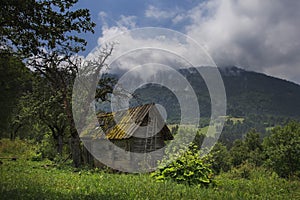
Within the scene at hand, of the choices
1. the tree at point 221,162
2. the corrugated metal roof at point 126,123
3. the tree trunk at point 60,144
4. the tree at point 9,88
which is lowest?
the tree at point 221,162

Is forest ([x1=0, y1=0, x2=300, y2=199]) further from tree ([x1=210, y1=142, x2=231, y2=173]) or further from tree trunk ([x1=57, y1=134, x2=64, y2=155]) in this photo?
tree ([x1=210, y1=142, x2=231, y2=173])

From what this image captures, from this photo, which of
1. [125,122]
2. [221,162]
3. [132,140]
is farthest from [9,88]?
[221,162]

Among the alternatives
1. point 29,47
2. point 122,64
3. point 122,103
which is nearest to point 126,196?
point 29,47

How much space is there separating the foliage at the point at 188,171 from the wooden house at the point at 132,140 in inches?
361

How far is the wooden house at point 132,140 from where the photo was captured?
24.5m

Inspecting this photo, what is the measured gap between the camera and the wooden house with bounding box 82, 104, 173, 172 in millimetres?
24547

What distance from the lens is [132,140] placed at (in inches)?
973

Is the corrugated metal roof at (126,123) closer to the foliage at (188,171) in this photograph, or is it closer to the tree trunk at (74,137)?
the tree trunk at (74,137)

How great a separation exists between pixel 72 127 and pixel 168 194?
17229 millimetres

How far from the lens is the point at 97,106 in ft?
98.0

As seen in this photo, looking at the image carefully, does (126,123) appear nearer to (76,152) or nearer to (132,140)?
(132,140)

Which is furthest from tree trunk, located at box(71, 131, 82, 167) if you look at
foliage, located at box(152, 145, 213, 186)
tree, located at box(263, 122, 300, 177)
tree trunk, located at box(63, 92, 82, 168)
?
tree, located at box(263, 122, 300, 177)

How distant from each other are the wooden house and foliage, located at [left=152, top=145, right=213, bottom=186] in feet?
30.1

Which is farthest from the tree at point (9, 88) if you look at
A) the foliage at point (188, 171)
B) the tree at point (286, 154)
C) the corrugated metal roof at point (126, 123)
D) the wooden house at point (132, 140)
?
the tree at point (286, 154)
